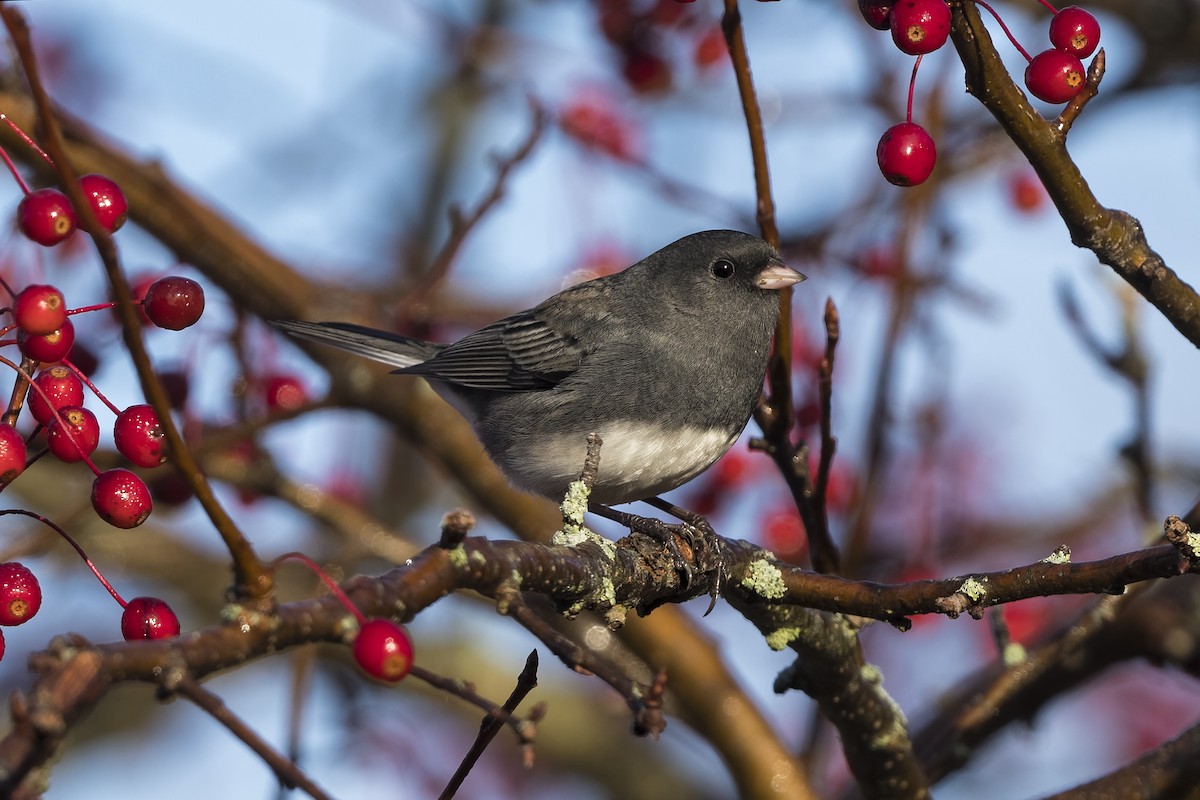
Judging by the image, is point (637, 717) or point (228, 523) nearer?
point (228, 523)

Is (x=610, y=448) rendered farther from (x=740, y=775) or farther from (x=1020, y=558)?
(x=1020, y=558)

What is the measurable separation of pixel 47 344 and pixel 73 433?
0.40 feet

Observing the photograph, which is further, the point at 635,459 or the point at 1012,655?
the point at 635,459

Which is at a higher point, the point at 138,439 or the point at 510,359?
the point at 510,359

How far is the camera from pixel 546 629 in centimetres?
126

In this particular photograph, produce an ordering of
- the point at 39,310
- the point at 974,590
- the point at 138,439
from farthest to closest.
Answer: the point at 974,590 → the point at 138,439 → the point at 39,310

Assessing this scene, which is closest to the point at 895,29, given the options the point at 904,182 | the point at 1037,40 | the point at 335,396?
the point at 904,182

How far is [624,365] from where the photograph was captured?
3111 mm

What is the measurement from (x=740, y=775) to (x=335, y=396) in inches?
62.3

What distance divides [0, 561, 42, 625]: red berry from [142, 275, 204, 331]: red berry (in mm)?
343

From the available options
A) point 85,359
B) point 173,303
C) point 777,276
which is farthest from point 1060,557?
point 85,359

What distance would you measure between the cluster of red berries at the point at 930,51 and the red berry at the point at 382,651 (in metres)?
1.04

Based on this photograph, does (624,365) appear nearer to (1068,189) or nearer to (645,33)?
(645,33)

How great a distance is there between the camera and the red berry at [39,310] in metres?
1.36
